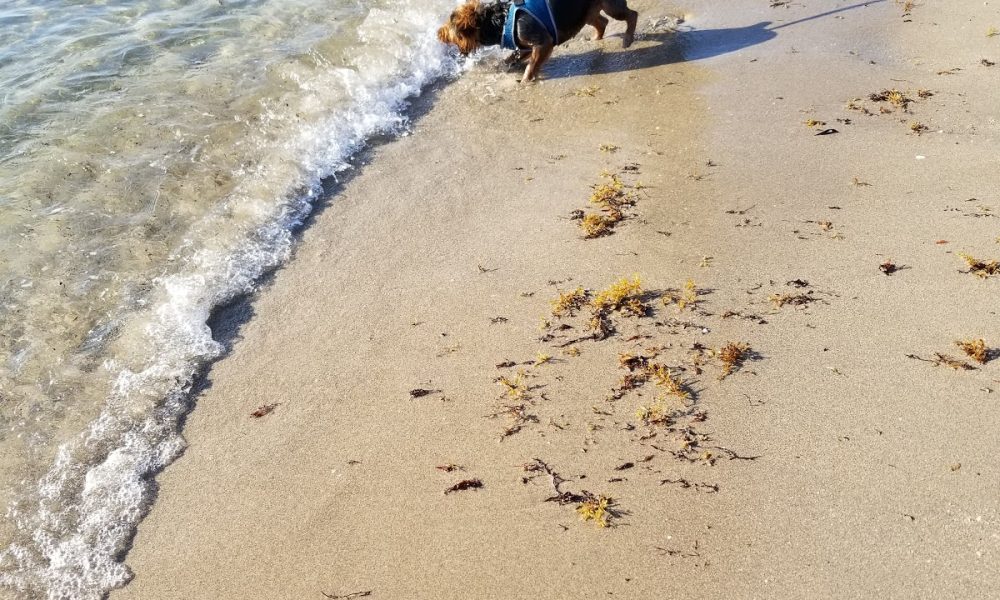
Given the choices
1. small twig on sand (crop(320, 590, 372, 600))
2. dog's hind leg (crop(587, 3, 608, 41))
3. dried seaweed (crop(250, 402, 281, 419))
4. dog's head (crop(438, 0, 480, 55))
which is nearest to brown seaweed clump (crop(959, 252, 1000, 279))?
small twig on sand (crop(320, 590, 372, 600))

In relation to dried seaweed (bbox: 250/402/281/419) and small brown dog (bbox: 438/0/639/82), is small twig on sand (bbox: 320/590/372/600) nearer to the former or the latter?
dried seaweed (bbox: 250/402/281/419)

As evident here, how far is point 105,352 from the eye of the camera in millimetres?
3773

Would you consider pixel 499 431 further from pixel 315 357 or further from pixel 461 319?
pixel 315 357

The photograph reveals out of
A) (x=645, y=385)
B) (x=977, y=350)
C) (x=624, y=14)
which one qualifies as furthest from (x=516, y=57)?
(x=977, y=350)

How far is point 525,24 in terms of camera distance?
6027mm

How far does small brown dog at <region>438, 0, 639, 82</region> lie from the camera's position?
604 centimetres

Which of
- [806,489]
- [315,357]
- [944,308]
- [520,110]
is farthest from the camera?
[520,110]

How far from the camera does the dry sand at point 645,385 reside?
2574mm

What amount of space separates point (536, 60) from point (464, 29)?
73 cm

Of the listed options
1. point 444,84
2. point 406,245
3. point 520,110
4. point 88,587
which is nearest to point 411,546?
point 88,587

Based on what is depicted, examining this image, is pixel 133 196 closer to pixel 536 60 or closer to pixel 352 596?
pixel 536 60

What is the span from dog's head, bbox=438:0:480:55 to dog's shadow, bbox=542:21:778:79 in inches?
31.5

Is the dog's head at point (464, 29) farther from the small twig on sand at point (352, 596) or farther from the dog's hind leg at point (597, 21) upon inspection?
the small twig on sand at point (352, 596)

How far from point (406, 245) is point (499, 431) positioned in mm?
1784
